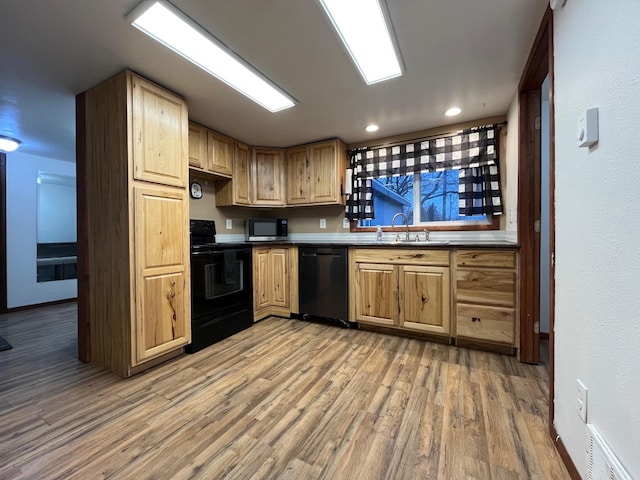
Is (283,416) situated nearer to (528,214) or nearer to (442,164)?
(528,214)

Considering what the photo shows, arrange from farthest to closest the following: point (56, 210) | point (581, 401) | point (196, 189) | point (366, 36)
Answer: point (56, 210)
point (196, 189)
point (366, 36)
point (581, 401)

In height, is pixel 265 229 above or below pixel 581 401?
above

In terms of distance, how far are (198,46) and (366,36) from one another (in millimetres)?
1024

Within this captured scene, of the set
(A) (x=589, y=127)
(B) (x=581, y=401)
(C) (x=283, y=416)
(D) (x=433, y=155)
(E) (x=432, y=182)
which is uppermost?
(D) (x=433, y=155)

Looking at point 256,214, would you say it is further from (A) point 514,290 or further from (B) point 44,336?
(A) point 514,290

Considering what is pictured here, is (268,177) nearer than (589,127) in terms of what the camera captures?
No

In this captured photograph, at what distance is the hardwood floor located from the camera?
1.15m

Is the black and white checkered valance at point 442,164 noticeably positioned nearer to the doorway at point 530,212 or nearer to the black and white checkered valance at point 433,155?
the black and white checkered valance at point 433,155

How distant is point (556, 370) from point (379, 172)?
2440mm

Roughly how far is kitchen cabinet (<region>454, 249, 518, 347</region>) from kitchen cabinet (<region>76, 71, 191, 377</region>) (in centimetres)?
232

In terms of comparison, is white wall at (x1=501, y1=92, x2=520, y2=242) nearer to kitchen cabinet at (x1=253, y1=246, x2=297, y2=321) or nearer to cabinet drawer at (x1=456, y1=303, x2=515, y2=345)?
cabinet drawer at (x1=456, y1=303, x2=515, y2=345)

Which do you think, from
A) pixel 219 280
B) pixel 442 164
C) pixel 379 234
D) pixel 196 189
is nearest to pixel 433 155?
pixel 442 164

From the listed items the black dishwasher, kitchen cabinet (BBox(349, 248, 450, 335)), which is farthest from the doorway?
the black dishwasher

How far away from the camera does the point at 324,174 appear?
3299 millimetres
